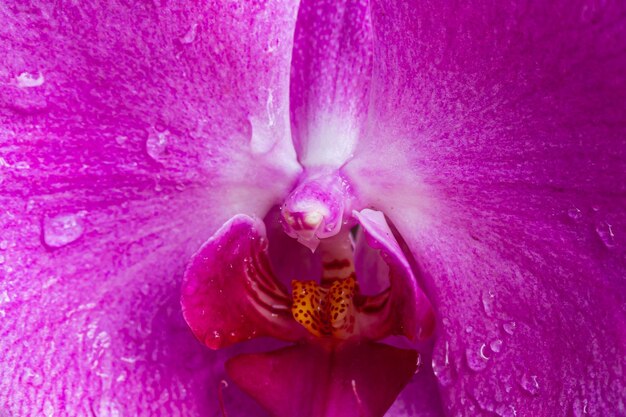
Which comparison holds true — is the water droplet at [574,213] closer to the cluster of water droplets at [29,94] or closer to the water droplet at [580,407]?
the water droplet at [580,407]

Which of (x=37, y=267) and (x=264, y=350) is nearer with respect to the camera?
(x=37, y=267)

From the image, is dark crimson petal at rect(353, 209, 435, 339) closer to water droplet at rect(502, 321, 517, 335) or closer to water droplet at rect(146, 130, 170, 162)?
water droplet at rect(502, 321, 517, 335)

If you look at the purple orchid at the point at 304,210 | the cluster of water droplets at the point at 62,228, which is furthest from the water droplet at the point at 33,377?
the cluster of water droplets at the point at 62,228

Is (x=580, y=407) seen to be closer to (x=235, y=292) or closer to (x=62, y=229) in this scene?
(x=235, y=292)

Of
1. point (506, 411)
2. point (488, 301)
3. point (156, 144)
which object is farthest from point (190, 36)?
point (506, 411)

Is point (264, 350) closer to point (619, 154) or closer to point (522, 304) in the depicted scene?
point (522, 304)

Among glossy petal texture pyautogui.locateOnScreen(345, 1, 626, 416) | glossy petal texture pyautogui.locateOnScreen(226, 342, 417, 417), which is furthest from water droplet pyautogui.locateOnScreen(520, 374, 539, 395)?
glossy petal texture pyautogui.locateOnScreen(226, 342, 417, 417)

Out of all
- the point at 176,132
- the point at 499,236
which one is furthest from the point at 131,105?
the point at 499,236
